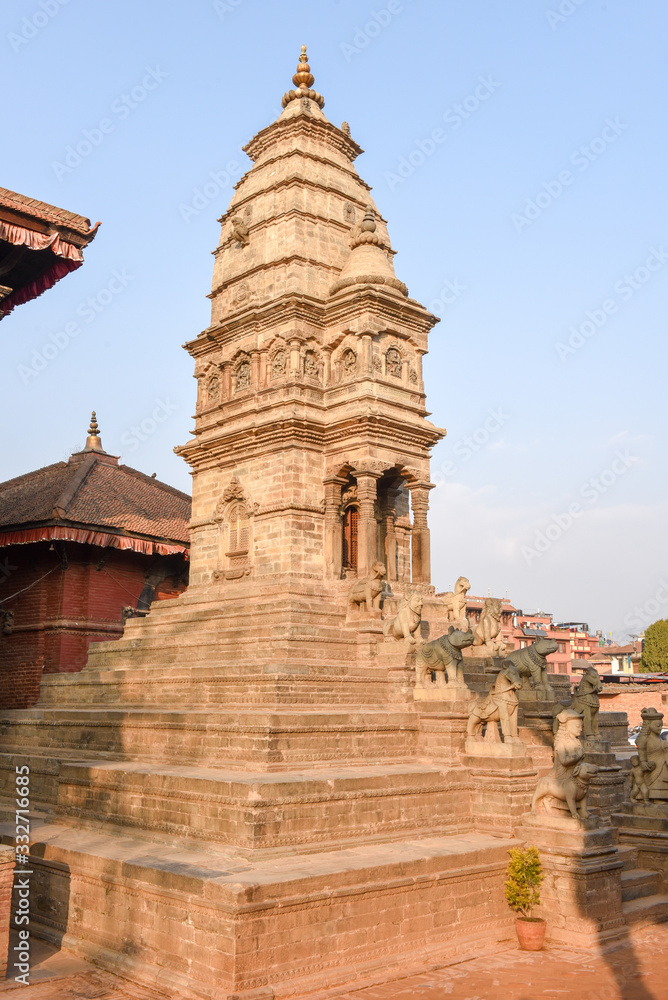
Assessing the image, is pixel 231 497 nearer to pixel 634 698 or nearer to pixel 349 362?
pixel 349 362

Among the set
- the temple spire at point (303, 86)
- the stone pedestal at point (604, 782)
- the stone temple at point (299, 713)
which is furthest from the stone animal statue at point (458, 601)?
the temple spire at point (303, 86)

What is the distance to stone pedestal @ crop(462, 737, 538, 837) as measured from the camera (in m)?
14.0

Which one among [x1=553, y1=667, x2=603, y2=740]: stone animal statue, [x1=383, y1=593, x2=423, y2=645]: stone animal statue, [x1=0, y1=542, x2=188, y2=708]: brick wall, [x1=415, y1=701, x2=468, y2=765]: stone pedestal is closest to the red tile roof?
[x1=0, y1=542, x2=188, y2=708]: brick wall

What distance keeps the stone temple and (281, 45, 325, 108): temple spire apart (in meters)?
0.10

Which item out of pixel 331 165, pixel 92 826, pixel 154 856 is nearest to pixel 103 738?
pixel 92 826

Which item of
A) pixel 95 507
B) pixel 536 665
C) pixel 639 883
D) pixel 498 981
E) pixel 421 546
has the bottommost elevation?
pixel 498 981

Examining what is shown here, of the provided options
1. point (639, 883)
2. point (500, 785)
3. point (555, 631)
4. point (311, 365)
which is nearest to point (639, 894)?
point (639, 883)

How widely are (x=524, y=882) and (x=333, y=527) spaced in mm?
11214

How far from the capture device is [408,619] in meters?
18.0

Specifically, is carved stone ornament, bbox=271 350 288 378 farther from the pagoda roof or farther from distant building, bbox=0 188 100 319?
Answer: distant building, bbox=0 188 100 319

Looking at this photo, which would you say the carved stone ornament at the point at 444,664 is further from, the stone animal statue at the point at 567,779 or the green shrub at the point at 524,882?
the green shrub at the point at 524,882

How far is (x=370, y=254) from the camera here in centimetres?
2416

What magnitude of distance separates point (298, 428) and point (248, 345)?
359 cm

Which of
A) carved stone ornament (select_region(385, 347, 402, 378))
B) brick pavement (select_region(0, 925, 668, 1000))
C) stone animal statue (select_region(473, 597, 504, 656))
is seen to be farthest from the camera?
carved stone ornament (select_region(385, 347, 402, 378))
